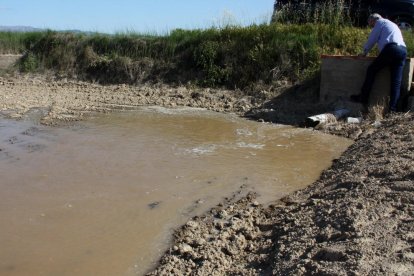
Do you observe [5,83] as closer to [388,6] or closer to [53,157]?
[53,157]

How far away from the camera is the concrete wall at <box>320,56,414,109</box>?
8969mm

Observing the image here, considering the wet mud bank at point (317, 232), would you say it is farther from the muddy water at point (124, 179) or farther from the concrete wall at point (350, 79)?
the concrete wall at point (350, 79)

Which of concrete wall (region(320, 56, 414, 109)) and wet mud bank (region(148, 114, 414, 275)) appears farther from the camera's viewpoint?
concrete wall (region(320, 56, 414, 109))

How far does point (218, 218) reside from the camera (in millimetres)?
4711

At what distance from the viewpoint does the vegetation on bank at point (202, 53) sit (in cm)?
1104

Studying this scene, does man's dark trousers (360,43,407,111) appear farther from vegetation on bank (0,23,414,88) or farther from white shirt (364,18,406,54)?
vegetation on bank (0,23,414,88)

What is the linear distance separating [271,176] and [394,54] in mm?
3962

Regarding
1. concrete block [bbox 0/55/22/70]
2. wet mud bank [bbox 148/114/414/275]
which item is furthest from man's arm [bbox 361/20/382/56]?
concrete block [bbox 0/55/22/70]

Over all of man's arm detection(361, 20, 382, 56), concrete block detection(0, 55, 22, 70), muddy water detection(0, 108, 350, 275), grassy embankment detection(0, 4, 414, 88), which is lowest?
muddy water detection(0, 108, 350, 275)

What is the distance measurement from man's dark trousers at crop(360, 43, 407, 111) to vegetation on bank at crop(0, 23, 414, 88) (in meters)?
1.59

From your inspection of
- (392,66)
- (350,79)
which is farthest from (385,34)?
(350,79)

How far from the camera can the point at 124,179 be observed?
A: 5.93 metres

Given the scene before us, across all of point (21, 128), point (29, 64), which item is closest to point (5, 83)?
point (29, 64)

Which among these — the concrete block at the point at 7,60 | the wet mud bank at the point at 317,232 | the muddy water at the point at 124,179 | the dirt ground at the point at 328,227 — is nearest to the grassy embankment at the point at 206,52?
the concrete block at the point at 7,60
